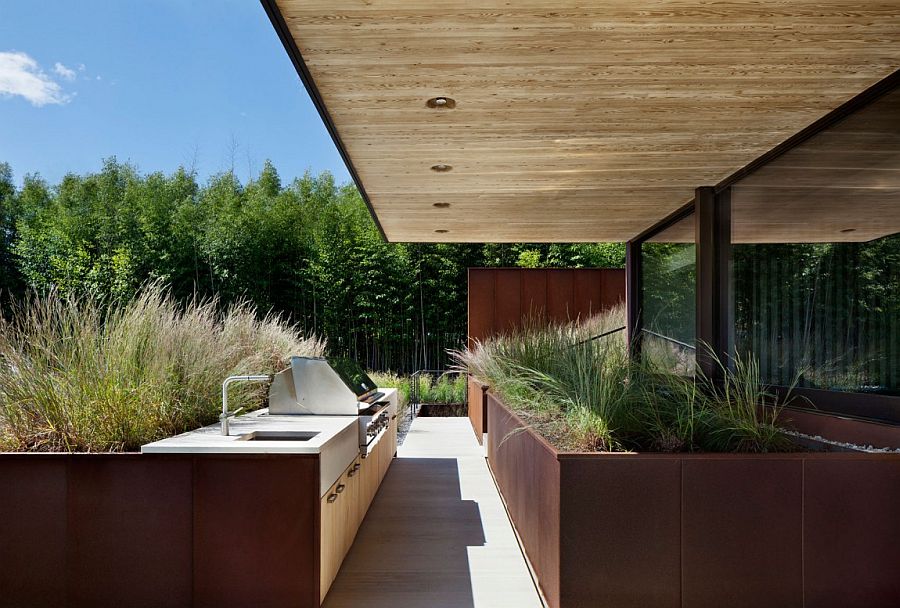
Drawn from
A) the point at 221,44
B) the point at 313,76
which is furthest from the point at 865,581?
the point at 221,44

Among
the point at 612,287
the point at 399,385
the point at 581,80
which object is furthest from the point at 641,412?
the point at 612,287

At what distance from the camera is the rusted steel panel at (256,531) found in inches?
118

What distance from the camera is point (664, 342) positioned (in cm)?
736

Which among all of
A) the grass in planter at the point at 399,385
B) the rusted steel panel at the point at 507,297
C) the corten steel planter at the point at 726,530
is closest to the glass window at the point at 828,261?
the corten steel planter at the point at 726,530

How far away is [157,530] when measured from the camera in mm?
3010

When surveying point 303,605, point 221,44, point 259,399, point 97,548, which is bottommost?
point 303,605

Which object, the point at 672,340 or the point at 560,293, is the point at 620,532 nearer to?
the point at 672,340

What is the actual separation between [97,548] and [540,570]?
6.78 feet

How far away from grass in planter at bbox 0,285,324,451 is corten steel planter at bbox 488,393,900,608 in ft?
7.06

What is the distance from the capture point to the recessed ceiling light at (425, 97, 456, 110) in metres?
4.16

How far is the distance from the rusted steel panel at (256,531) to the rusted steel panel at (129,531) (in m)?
0.08

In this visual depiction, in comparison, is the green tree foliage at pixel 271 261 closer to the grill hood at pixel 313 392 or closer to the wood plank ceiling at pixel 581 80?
the wood plank ceiling at pixel 581 80

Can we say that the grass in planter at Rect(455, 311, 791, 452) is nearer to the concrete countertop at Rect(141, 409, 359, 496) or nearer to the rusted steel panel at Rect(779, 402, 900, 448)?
the rusted steel panel at Rect(779, 402, 900, 448)

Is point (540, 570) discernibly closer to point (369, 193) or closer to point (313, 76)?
point (313, 76)
